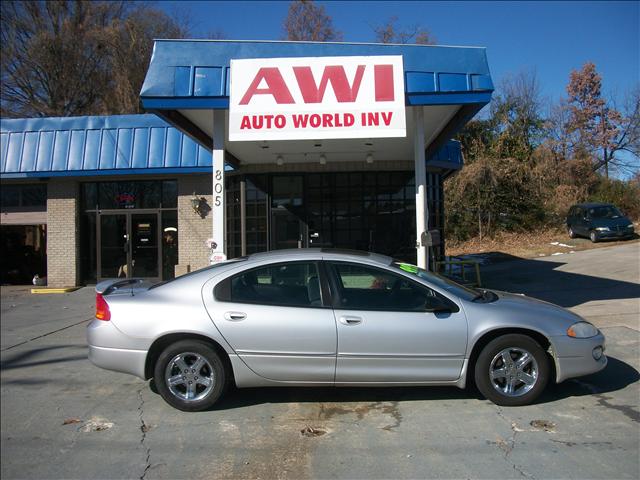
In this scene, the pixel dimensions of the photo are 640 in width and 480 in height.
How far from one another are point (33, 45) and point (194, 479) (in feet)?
109

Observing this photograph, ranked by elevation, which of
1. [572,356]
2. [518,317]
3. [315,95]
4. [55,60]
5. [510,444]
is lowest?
[510,444]

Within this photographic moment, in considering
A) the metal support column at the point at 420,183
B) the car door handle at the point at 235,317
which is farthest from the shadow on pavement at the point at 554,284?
the car door handle at the point at 235,317

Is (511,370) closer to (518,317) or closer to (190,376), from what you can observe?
(518,317)

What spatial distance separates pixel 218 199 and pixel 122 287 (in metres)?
3.02

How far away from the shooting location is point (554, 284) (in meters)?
13.3

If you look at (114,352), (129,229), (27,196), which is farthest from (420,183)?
(27,196)

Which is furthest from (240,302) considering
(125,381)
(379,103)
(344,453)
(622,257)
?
(622,257)

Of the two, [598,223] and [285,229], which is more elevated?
[598,223]

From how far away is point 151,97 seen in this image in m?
7.68

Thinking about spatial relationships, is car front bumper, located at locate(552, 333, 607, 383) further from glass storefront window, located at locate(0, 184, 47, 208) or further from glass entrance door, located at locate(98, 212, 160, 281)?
glass storefront window, located at locate(0, 184, 47, 208)

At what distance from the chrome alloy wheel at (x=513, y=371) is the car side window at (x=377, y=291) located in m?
0.79

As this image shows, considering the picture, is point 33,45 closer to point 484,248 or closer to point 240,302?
point 484,248

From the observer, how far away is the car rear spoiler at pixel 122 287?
529 cm

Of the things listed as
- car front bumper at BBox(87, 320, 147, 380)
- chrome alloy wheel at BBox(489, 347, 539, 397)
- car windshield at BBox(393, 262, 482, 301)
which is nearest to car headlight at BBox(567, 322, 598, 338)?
chrome alloy wheel at BBox(489, 347, 539, 397)
